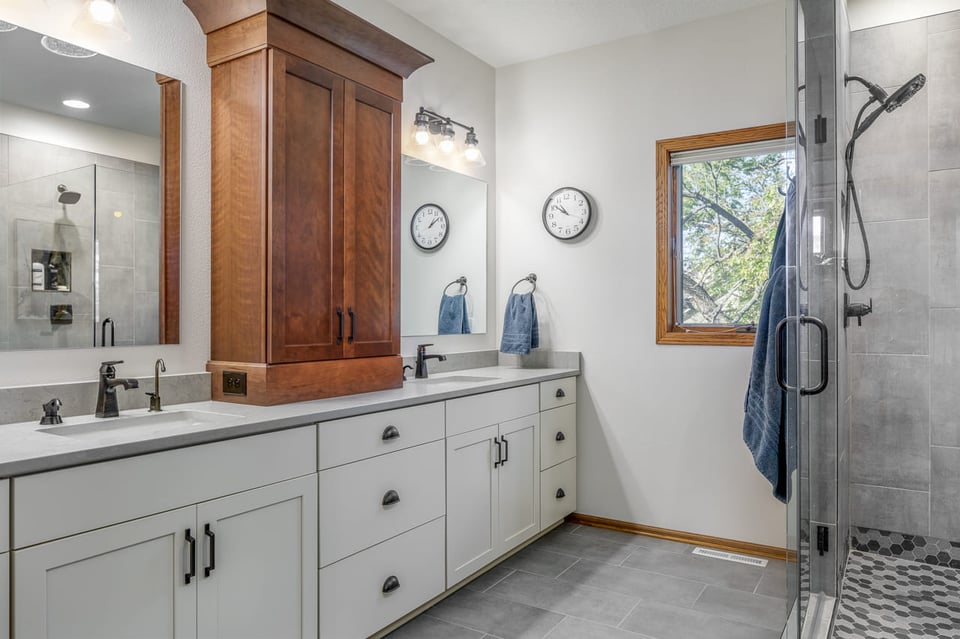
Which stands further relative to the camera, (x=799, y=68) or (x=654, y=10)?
(x=654, y=10)

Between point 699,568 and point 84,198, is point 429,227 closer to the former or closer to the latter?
point 84,198

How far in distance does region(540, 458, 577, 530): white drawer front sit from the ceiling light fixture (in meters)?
1.71

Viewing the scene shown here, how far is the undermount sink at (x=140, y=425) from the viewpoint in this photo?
5.46ft

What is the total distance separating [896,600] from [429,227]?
2532 millimetres

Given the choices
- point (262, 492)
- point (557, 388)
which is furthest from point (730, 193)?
point (262, 492)

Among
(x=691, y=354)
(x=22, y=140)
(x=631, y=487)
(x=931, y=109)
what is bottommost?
(x=631, y=487)

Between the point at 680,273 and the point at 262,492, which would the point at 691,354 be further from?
the point at 262,492

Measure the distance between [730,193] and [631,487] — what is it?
1596mm

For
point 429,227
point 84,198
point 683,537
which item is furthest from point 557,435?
point 84,198

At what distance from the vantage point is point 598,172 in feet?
11.5

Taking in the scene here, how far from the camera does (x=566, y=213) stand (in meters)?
3.57

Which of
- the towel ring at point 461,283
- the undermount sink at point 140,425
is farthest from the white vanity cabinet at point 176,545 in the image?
the towel ring at point 461,283

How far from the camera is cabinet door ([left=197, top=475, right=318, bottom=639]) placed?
5.31 ft

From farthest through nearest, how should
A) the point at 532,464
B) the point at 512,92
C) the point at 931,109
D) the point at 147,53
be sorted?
the point at 512,92 → the point at 532,464 → the point at 931,109 → the point at 147,53
